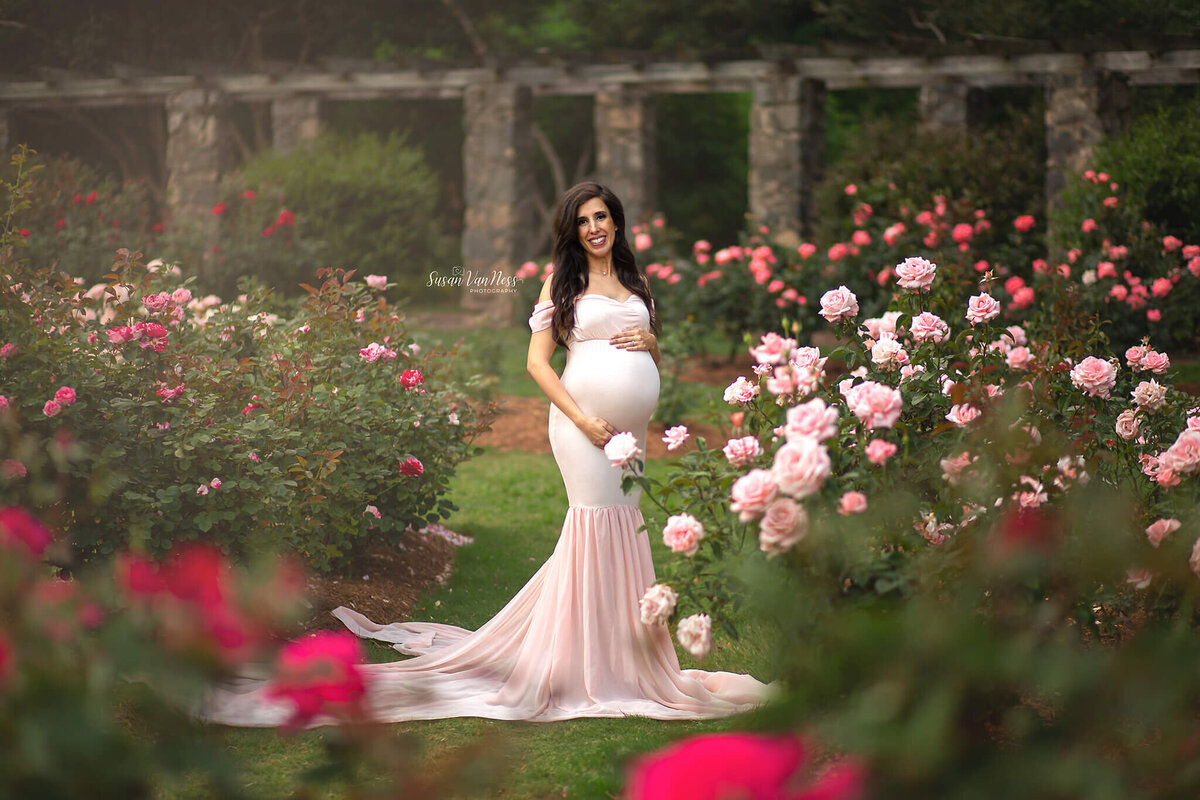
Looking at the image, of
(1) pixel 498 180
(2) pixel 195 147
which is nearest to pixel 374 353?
(1) pixel 498 180

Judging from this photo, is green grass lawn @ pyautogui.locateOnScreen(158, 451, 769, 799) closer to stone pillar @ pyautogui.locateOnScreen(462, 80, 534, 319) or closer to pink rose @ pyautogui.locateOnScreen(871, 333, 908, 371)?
pink rose @ pyautogui.locateOnScreen(871, 333, 908, 371)

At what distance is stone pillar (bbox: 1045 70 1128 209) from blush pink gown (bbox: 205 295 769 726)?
414 inches

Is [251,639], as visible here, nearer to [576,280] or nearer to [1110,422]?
[576,280]

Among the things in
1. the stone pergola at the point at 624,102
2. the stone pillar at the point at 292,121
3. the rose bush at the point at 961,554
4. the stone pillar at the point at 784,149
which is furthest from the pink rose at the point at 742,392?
the stone pillar at the point at 292,121

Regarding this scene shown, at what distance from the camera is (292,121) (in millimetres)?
21047

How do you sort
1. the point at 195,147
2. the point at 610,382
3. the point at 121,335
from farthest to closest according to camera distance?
the point at 195,147 → the point at 121,335 → the point at 610,382

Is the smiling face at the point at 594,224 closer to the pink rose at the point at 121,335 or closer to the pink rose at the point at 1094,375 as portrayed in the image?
the pink rose at the point at 1094,375

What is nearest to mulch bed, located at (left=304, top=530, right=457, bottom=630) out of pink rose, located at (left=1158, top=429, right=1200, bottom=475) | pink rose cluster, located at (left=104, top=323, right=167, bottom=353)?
pink rose cluster, located at (left=104, top=323, right=167, bottom=353)

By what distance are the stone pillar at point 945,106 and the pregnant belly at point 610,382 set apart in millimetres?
13887

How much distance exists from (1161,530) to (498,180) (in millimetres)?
14837

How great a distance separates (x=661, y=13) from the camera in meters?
23.7

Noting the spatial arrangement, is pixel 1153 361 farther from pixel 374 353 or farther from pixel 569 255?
pixel 374 353

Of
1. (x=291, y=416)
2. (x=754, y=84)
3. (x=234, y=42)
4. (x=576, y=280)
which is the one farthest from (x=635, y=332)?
(x=234, y=42)

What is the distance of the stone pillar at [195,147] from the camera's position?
62.2ft
